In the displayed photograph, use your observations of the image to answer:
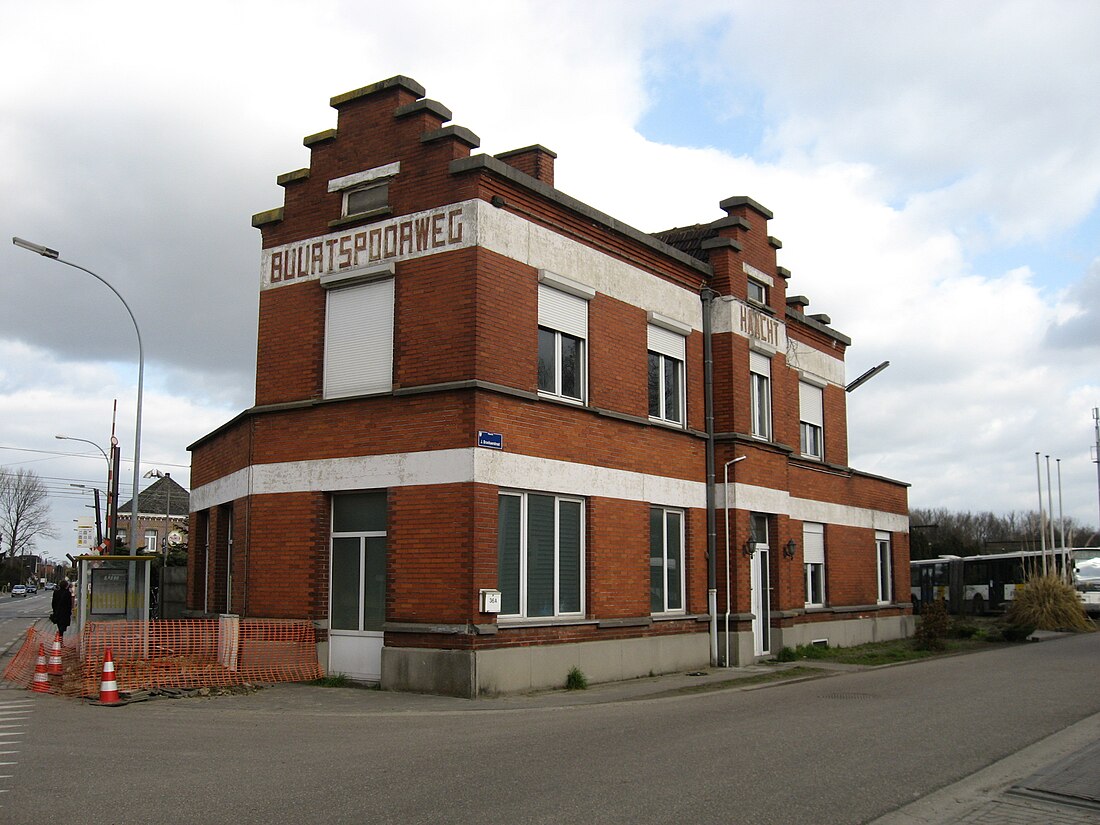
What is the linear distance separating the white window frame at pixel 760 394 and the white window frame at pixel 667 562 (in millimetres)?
3485

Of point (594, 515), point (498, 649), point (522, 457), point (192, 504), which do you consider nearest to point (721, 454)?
point (594, 515)

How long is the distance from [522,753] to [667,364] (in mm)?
11501

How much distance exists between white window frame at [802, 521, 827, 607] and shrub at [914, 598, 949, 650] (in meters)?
2.42

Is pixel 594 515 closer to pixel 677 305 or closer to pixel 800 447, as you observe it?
pixel 677 305

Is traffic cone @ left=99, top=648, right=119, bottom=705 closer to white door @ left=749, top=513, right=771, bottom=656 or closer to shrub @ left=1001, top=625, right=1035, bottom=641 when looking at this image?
white door @ left=749, top=513, right=771, bottom=656

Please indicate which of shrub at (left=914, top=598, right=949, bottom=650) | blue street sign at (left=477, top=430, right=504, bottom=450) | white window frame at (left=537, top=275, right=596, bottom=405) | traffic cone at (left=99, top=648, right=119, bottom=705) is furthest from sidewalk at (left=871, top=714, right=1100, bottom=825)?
shrub at (left=914, top=598, right=949, bottom=650)

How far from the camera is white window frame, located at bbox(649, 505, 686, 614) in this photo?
62.2ft

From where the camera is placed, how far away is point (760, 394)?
2283cm

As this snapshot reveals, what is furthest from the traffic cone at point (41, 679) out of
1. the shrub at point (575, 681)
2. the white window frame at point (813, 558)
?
the white window frame at point (813, 558)

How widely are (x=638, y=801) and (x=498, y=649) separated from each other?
7.32m

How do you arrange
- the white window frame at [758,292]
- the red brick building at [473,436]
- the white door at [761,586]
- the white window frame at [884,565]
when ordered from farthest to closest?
the white window frame at [884,565] → the white window frame at [758,292] → the white door at [761,586] → the red brick building at [473,436]

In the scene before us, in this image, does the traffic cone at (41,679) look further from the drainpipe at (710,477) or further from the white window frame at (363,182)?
the drainpipe at (710,477)

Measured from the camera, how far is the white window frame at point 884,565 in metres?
29.2

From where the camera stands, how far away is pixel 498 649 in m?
14.8
